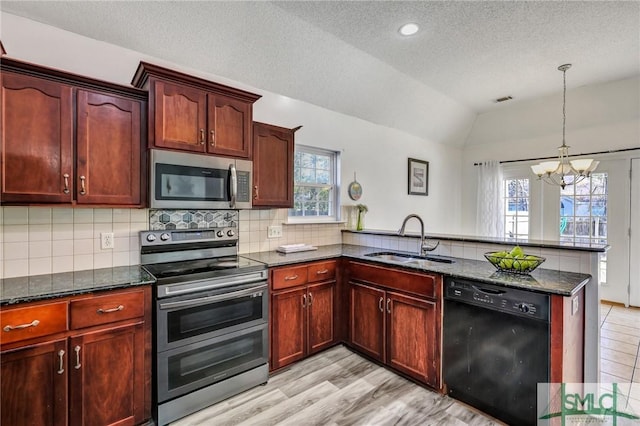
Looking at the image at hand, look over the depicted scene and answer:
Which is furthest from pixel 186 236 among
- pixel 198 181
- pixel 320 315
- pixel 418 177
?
pixel 418 177

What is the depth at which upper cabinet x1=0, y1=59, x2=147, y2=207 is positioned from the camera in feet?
5.55

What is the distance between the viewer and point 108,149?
1.99m

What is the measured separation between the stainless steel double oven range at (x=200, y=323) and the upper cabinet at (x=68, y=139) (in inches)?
20.5

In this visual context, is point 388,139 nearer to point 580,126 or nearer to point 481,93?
point 481,93

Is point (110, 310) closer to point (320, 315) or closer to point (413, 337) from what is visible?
point (320, 315)

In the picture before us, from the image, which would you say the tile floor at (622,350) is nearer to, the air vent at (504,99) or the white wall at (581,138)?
the white wall at (581,138)

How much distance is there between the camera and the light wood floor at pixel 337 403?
1.97 meters

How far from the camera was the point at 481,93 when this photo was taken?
14.2 feet

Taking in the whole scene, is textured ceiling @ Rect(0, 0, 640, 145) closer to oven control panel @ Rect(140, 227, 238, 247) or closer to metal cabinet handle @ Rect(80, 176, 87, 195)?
metal cabinet handle @ Rect(80, 176, 87, 195)

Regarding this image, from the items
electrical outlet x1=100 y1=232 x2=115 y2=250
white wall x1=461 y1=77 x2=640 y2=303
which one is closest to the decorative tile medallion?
electrical outlet x1=100 y1=232 x2=115 y2=250

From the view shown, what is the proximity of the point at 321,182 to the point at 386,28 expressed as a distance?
5.58 ft

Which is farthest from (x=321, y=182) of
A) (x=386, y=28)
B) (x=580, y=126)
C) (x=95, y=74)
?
(x=580, y=126)

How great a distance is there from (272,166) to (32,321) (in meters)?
1.89

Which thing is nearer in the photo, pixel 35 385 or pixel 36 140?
pixel 35 385
